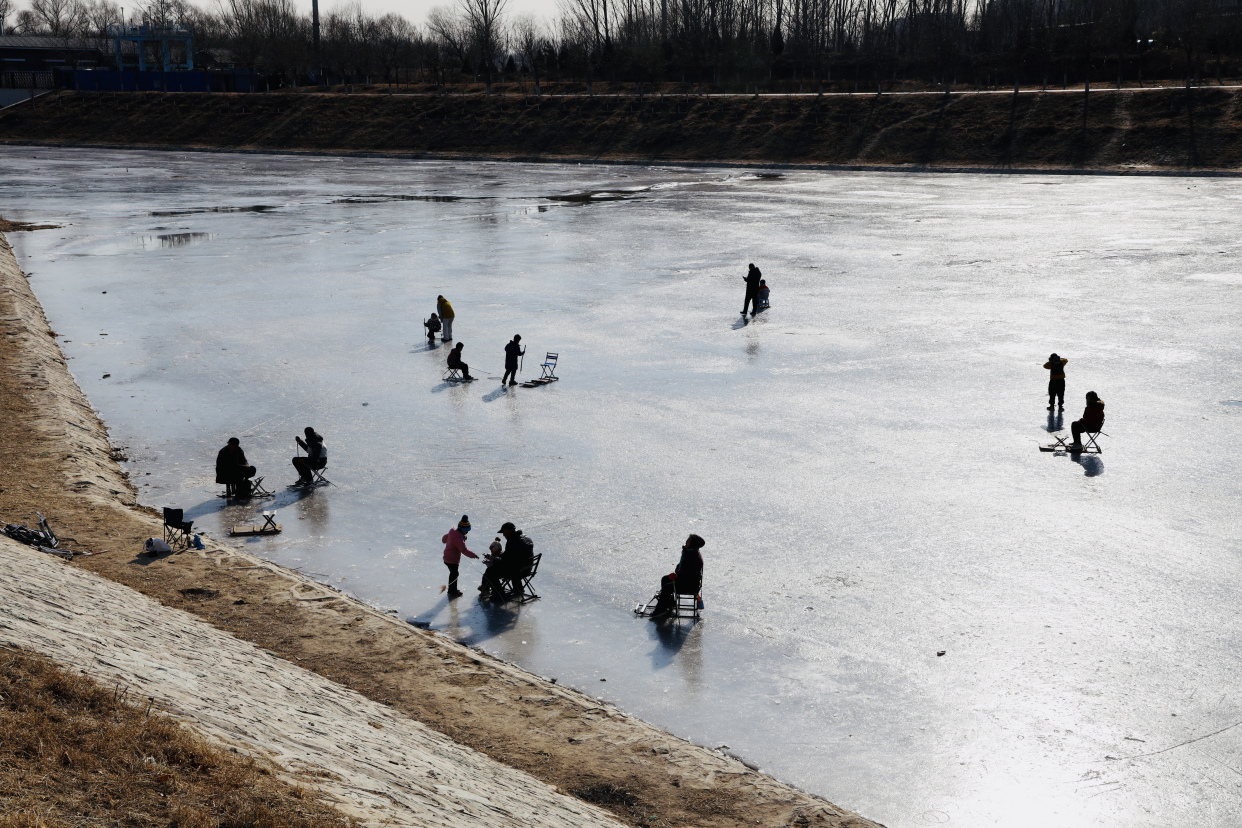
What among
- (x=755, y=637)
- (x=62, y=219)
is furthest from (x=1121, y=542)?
(x=62, y=219)

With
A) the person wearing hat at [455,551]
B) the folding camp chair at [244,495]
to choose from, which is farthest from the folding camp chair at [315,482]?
the person wearing hat at [455,551]

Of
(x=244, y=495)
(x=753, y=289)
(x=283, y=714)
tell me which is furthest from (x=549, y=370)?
(x=283, y=714)

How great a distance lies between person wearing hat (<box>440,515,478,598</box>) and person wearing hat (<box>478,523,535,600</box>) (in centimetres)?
28

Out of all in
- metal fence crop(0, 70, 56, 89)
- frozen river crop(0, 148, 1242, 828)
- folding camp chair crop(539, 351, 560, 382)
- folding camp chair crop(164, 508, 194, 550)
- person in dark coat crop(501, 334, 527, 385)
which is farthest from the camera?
metal fence crop(0, 70, 56, 89)

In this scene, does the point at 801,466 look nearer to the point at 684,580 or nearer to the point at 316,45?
the point at 684,580

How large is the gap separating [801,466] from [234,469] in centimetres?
758

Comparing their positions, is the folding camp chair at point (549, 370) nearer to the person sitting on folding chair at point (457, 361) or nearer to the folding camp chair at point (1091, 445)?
the person sitting on folding chair at point (457, 361)

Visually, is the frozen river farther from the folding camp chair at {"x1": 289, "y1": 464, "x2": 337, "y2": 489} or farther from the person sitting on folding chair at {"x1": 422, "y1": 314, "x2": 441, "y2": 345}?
the person sitting on folding chair at {"x1": 422, "y1": 314, "x2": 441, "y2": 345}

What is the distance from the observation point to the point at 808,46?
106 m

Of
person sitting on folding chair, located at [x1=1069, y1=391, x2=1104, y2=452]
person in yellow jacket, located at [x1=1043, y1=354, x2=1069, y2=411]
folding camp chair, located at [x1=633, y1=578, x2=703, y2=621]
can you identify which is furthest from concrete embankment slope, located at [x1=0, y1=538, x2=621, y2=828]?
person in yellow jacket, located at [x1=1043, y1=354, x2=1069, y2=411]

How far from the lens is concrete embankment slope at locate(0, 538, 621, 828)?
6664 mm

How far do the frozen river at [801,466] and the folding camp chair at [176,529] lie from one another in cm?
89

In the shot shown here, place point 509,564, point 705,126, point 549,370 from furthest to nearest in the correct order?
point 705,126 < point 549,370 < point 509,564

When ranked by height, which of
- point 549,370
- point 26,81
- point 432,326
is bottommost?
point 549,370
